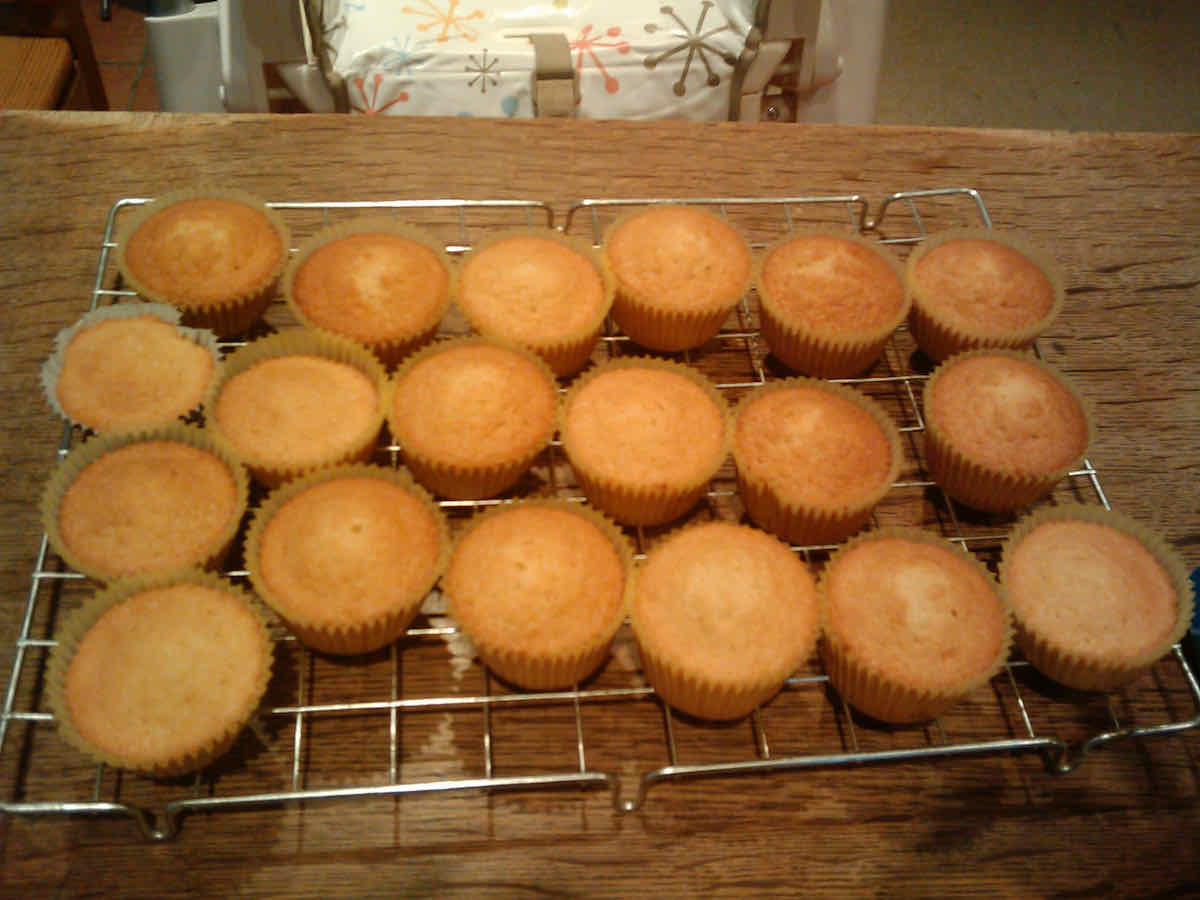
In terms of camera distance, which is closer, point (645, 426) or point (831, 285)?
point (645, 426)

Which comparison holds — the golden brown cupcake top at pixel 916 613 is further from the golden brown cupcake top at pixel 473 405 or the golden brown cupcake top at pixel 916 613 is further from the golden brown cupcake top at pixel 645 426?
the golden brown cupcake top at pixel 473 405

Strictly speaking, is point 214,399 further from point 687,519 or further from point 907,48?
point 907,48

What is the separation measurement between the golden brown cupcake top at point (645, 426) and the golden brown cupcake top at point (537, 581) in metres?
0.14

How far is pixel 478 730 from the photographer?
1.86 m

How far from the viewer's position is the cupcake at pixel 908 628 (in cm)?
180

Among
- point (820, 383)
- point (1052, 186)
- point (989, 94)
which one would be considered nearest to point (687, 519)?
point (820, 383)

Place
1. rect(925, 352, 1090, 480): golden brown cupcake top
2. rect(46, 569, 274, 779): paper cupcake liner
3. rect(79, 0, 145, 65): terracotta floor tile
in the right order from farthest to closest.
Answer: rect(79, 0, 145, 65): terracotta floor tile < rect(925, 352, 1090, 480): golden brown cupcake top < rect(46, 569, 274, 779): paper cupcake liner

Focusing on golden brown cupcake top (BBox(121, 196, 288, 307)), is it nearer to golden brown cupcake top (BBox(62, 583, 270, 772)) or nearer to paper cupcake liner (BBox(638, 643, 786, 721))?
golden brown cupcake top (BBox(62, 583, 270, 772))

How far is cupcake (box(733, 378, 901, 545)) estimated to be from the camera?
2.03m

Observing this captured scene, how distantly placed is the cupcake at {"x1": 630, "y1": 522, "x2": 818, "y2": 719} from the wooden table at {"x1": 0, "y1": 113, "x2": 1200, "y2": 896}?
17 centimetres

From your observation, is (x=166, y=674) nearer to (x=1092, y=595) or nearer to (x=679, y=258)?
(x=679, y=258)

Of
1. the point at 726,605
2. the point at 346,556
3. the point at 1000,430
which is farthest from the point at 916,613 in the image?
the point at 346,556

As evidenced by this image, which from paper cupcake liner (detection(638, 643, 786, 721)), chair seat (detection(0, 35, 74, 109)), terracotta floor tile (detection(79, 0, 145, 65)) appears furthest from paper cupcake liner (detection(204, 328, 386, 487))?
terracotta floor tile (detection(79, 0, 145, 65))

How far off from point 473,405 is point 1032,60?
4687mm
